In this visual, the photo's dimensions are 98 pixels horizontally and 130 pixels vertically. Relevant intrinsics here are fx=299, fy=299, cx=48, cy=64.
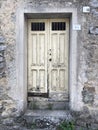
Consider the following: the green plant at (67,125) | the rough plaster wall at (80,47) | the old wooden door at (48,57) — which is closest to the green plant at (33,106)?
the old wooden door at (48,57)

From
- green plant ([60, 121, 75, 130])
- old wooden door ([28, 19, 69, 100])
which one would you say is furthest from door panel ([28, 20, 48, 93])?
green plant ([60, 121, 75, 130])

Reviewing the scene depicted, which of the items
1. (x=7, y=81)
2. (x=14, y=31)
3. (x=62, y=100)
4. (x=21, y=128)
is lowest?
(x=21, y=128)

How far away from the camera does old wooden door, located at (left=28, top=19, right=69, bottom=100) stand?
6996 millimetres

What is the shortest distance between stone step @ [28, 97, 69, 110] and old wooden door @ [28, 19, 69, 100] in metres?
0.13

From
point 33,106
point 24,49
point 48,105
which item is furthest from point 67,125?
point 24,49

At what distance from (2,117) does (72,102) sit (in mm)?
1582

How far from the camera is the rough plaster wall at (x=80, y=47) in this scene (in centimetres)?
646

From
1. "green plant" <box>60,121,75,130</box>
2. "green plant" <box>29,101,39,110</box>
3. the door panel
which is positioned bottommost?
"green plant" <box>60,121,75,130</box>

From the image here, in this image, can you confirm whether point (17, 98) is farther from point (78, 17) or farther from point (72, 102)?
point (78, 17)

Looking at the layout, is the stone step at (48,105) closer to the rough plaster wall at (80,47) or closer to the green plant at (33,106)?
the green plant at (33,106)

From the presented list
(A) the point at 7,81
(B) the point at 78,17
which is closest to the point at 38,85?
(A) the point at 7,81

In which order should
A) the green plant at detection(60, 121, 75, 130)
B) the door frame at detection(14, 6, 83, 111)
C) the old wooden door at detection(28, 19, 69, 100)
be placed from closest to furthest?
the green plant at detection(60, 121, 75, 130) → the door frame at detection(14, 6, 83, 111) → the old wooden door at detection(28, 19, 69, 100)

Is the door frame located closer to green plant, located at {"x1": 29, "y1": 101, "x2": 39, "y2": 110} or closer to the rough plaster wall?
the rough plaster wall

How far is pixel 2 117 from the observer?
21.7 feet
